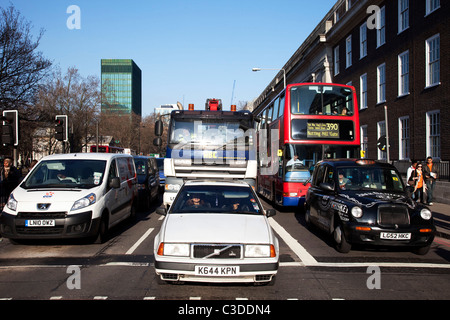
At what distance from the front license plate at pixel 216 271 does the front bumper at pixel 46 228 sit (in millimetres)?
3800

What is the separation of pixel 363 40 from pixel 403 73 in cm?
673

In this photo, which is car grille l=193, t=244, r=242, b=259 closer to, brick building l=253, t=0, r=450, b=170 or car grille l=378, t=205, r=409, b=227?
car grille l=378, t=205, r=409, b=227

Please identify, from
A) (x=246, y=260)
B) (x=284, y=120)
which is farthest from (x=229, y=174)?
(x=246, y=260)

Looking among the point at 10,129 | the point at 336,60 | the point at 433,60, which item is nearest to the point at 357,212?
the point at 10,129

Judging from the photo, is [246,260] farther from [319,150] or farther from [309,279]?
[319,150]

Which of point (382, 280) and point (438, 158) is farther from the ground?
point (438, 158)

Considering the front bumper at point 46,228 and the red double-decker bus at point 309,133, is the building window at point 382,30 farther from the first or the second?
the front bumper at point 46,228

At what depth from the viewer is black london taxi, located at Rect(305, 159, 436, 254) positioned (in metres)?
7.04

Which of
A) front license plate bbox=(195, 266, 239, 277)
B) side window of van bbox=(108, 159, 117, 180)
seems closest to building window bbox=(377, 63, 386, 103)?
side window of van bbox=(108, 159, 117, 180)

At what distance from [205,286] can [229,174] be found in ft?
20.1

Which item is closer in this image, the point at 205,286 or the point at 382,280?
the point at 205,286

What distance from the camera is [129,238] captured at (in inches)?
355

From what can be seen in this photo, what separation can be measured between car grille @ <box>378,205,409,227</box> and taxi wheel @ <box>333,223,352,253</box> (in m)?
0.74

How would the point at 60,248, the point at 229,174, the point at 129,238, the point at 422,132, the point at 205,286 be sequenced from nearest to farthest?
the point at 205,286
the point at 60,248
the point at 129,238
the point at 229,174
the point at 422,132
